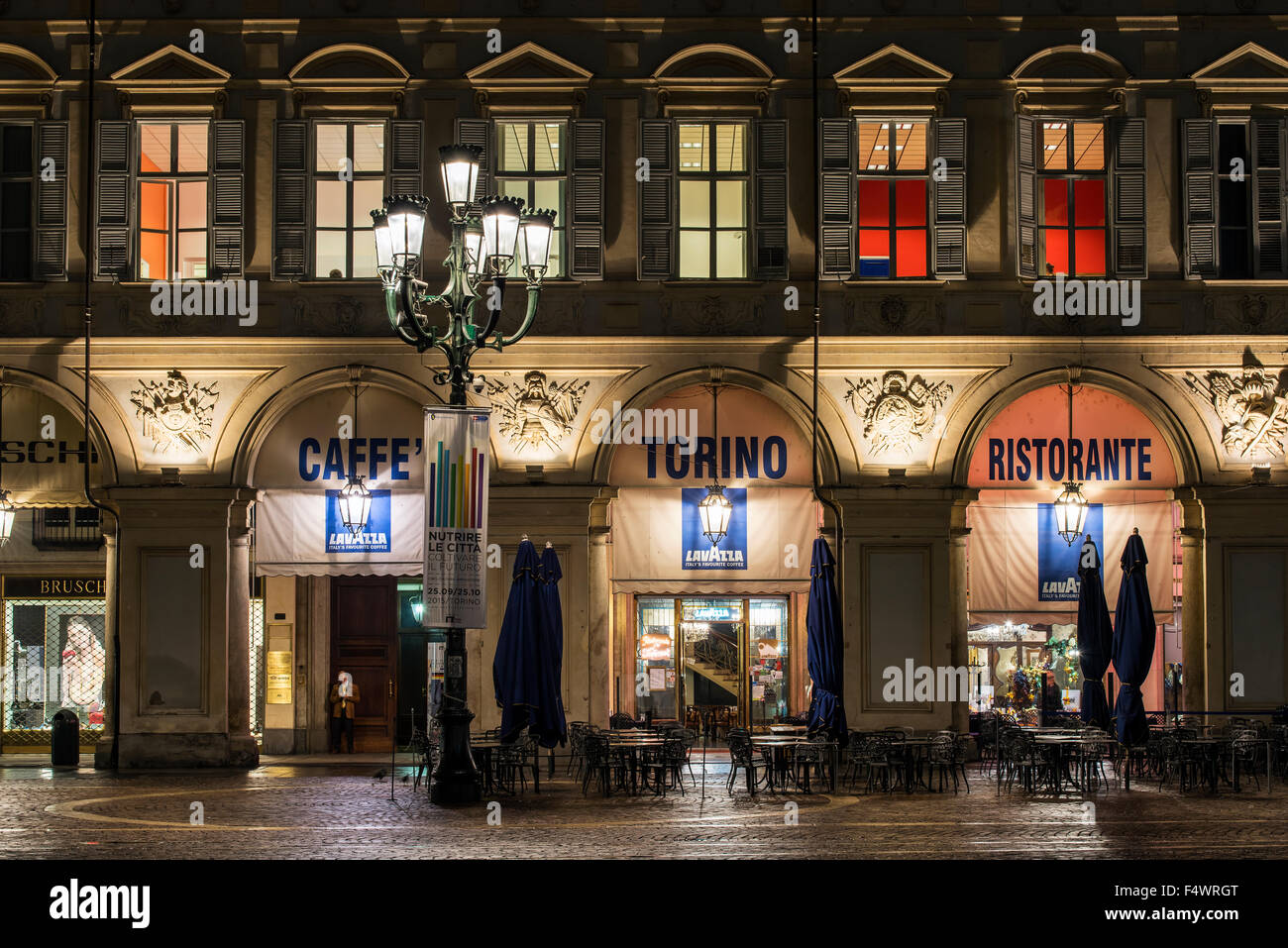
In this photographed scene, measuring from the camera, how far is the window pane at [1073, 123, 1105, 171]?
23.2 meters

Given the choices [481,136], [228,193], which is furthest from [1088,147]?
[228,193]

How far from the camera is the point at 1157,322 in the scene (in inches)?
901

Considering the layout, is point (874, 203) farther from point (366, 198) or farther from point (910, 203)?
point (366, 198)

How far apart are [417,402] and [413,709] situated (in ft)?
16.9

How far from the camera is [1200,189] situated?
23.0 m

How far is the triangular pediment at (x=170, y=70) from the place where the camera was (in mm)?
22844

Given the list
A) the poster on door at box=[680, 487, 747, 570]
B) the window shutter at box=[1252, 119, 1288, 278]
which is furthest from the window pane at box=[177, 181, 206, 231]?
the window shutter at box=[1252, 119, 1288, 278]

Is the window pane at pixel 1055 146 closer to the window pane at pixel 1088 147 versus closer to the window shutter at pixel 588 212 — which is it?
the window pane at pixel 1088 147

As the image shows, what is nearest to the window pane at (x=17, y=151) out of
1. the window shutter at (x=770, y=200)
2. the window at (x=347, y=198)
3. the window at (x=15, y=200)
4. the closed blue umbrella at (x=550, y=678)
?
the window at (x=15, y=200)

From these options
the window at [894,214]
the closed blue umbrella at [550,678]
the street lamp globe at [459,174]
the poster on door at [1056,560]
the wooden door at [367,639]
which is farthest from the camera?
the wooden door at [367,639]

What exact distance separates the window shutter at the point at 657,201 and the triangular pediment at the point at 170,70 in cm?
618

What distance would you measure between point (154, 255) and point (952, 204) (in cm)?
1164
